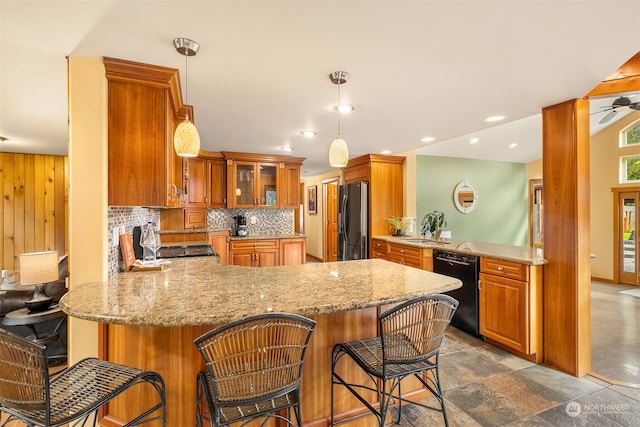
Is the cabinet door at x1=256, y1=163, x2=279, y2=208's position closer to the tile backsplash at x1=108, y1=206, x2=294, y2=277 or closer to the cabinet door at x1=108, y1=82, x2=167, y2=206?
the tile backsplash at x1=108, y1=206, x2=294, y2=277

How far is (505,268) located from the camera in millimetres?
2771

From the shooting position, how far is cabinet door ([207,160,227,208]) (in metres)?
4.89

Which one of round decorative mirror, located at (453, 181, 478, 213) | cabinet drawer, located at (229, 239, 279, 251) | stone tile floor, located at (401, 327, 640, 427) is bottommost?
stone tile floor, located at (401, 327, 640, 427)

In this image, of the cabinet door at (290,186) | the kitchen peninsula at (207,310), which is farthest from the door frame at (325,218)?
the kitchen peninsula at (207,310)

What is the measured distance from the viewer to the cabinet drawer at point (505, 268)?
8.55 ft

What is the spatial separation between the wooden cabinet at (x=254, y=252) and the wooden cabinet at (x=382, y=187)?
5.34 feet

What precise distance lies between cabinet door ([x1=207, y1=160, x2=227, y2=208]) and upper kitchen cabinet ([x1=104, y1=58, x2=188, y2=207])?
10.0 feet

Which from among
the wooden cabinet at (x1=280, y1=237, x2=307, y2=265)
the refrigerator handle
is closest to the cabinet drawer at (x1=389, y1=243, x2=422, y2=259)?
the refrigerator handle

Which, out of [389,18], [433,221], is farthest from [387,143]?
[389,18]

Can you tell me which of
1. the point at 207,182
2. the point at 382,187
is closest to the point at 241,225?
the point at 207,182

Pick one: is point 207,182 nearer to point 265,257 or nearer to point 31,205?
point 265,257

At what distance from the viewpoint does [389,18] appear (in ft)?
4.64

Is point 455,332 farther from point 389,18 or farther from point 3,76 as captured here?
point 3,76

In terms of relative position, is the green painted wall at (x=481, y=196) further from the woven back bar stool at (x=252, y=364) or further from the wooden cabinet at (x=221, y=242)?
the woven back bar stool at (x=252, y=364)
